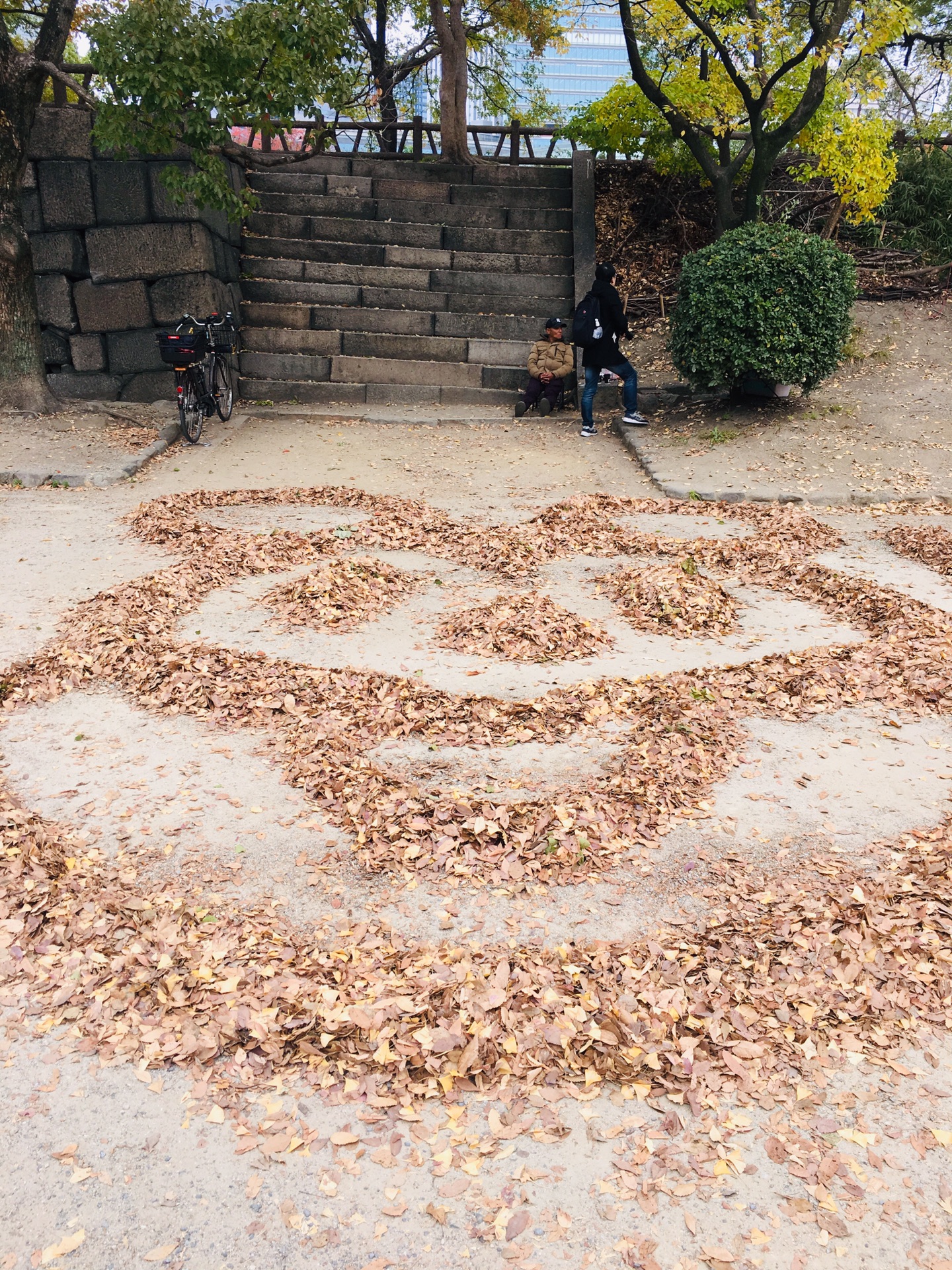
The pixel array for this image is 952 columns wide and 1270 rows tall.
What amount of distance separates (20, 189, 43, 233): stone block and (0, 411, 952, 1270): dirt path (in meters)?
6.81

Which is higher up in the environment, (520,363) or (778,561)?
(520,363)

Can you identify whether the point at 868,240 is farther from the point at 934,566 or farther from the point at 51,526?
the point at 51,526

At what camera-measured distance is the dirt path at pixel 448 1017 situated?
2.26 meters

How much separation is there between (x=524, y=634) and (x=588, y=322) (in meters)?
6.46

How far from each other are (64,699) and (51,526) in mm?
3468

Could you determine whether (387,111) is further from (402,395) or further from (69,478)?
(69,478)

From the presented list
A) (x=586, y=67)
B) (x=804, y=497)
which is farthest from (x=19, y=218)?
(x=586, y=67)

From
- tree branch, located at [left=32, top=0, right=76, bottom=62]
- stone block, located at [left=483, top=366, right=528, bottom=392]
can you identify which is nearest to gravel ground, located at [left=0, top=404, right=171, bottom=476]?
tree branch, located at [left=32, top=0, right=76, bottom=62]

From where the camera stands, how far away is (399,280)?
13.6 meters

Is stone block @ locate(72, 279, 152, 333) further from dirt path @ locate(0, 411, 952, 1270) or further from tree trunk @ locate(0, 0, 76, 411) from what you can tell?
dirt path @ locate(0, 411, 952, 1270)

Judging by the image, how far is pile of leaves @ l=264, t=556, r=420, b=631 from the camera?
5980mm

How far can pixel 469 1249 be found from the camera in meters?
2.22

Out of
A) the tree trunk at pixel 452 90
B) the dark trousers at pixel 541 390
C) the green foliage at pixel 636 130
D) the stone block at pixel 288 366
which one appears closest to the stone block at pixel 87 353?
the stone block at pixel 288 366

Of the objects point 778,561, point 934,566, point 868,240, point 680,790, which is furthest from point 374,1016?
point 868,240
